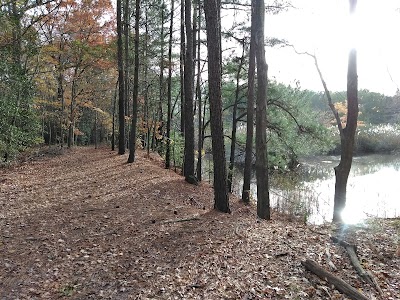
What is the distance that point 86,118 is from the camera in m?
29.6

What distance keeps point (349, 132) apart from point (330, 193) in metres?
8.44

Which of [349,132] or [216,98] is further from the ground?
[216,98]

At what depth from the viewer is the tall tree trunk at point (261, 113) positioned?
21.7 ft

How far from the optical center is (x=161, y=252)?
15.4ft

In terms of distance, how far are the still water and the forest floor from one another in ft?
9.09

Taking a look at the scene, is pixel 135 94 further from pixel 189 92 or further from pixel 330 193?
pixel 330 193

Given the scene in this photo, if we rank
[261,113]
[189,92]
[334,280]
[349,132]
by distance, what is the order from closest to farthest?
1. [334,280]
2. [261,113]
3. [349,132]
4. [189,92]

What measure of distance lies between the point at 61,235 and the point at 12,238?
723 mm

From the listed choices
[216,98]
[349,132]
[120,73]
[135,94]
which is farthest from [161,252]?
[120,73]

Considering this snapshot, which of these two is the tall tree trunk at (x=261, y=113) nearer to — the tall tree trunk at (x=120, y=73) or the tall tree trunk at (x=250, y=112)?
the tall tree trunk at (x=250, y=112)

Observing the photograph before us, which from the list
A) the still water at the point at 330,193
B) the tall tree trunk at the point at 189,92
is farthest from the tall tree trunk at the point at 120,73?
the still water at the point at 330,193

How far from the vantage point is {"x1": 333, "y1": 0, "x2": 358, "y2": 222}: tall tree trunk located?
684cm

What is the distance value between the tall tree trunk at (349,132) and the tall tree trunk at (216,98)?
2780 millimetres

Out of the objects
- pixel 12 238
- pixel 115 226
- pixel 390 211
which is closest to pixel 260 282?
pixel 115 226
